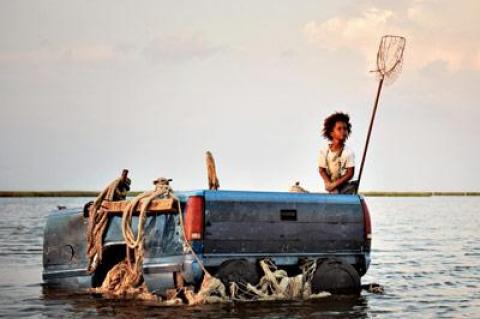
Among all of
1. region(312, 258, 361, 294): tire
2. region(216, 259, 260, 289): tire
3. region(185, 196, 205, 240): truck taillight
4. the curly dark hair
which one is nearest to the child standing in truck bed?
the curly dark hair

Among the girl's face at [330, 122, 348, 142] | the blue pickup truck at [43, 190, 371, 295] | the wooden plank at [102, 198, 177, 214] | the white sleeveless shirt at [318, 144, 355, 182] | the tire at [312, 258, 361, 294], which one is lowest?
the tire at [312, 258, 361, 294]

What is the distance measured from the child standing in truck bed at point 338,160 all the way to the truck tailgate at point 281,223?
0.36 metres

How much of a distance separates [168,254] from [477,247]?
14147 millimetres

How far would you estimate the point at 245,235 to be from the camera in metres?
10.1

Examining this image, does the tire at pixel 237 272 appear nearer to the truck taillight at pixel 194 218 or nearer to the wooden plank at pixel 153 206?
the truck taillight at pixel 194 218

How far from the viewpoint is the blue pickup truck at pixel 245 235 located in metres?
9.80

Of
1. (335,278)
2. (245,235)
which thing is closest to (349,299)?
(335,278)

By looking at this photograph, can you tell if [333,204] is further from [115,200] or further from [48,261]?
[48,261]

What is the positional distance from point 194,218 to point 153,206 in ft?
2.39

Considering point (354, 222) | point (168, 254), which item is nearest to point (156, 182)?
point (168, 254)

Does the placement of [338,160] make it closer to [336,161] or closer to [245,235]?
[336,161]

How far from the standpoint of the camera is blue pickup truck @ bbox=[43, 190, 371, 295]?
9.80 meters

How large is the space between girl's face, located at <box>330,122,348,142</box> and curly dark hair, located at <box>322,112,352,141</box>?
0.21 ft

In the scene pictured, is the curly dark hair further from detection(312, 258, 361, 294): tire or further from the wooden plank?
the wooden plank
